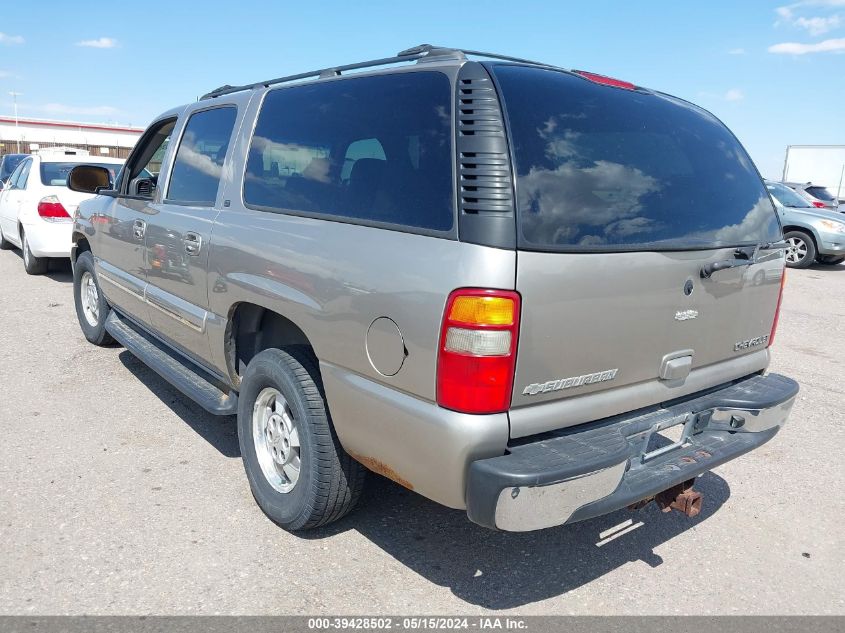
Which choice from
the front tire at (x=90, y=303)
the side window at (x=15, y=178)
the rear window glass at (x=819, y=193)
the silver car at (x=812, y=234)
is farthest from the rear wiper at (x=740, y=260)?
the rear window glass at (x=819, y=193)

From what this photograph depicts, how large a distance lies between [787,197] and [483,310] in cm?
1430

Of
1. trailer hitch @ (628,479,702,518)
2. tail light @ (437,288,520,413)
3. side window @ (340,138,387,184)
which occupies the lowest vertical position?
trailer hitch @ (628,479,702,518)

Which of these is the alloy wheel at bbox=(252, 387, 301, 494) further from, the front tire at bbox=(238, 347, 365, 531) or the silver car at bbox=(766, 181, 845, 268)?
the silver car at bbox=(766, 181, 845, 268)

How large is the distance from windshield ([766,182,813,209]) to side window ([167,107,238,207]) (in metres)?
13.1

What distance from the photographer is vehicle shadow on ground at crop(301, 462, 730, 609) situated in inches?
112

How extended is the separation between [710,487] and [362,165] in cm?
265

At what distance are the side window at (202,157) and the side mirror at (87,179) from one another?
1302 mm

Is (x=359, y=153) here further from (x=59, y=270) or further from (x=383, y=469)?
(x=59, y=270)

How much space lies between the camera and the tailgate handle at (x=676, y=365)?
8.96 ft

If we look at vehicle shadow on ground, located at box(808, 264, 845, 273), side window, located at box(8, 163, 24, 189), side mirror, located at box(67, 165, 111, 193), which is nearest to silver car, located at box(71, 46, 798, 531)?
side mirror, located at box(67, 165, 111, 193)

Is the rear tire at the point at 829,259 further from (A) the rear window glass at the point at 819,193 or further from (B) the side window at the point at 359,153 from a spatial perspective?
(B) the side window at the point at 359,153

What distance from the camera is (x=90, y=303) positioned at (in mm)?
5895

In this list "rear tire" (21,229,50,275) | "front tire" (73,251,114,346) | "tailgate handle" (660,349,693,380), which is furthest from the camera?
"rear tire" (21,229,50,275)

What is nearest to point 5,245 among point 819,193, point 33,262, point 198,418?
point 33,262
